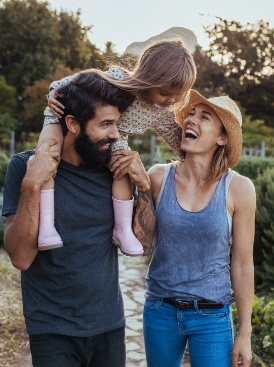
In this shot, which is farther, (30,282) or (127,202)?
(127,202)

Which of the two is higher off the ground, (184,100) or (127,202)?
(184,100)

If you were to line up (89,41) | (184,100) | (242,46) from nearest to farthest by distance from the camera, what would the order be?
1. (184,100)
2. (242,46)
3. (89,41)

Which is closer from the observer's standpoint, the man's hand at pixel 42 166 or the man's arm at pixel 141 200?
the man's hand at pixel 42 166

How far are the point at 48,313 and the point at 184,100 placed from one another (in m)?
1.40

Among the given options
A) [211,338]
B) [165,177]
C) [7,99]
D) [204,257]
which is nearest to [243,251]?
[204,257]

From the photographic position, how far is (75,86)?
2584mm

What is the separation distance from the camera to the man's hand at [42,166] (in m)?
2.38

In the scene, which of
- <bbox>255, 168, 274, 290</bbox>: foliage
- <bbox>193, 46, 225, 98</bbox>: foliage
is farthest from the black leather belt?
<bbox>193, 46, 225, 98</bbox>: foliage

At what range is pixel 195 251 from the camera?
271cm

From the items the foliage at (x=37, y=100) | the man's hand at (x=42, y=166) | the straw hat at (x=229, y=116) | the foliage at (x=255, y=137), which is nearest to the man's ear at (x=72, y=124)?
the man's hand at (x=42, y=166)

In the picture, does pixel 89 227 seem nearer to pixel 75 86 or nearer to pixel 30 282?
pixel 30 282

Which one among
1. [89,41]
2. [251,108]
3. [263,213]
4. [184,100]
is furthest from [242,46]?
[184,100]

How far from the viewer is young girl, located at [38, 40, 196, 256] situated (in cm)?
250

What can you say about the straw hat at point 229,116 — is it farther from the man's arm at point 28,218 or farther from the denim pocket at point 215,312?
the man's arm at point 28,218
